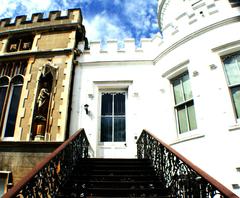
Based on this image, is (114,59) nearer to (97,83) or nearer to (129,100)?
(97,83)

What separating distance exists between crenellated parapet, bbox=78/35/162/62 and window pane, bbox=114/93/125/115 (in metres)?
1.48

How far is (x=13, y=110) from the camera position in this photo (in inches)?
316

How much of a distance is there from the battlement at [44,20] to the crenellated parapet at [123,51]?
4.62ft

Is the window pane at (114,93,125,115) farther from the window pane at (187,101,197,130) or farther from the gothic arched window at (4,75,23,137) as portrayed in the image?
the gothic arched window at (4,75,23,137)

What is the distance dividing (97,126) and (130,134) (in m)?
1.18

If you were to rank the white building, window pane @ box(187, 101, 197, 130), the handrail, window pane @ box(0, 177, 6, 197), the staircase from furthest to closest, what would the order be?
window pane @ box(0, 177, 6, 197), window pane @ box(187, 101, 197, 130), the white building, the staircase, the handrail

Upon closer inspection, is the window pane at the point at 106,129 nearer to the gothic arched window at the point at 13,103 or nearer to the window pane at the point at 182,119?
the window pane at the point at 182,119

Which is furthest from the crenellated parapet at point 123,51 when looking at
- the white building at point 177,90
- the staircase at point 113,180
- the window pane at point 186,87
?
the staircase at point 113,180

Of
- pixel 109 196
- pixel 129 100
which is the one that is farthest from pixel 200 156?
pixel 129 100

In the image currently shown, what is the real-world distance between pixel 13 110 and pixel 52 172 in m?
4.69

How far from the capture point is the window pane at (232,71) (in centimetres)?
567

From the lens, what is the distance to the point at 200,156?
5395 mm

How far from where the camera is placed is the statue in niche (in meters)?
7.25

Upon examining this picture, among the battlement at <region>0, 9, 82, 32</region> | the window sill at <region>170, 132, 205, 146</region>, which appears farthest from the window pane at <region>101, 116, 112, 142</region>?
the battlement at <region>0, 9, 82, 32</region>
